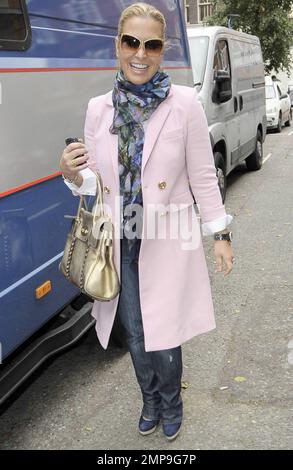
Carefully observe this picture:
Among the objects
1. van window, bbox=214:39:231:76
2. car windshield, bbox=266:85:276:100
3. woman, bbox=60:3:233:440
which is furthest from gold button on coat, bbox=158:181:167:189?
car windshield, bbox=266:85:276:100

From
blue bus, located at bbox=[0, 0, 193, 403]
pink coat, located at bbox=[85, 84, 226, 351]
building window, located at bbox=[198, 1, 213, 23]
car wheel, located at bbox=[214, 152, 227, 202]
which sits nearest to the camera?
pink coat, located at bbox=[85, 84, 226, 351]

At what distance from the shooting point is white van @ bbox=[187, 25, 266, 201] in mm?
6754

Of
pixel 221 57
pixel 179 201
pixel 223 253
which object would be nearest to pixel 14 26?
pixel 179 201

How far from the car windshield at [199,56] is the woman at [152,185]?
14.9 feet

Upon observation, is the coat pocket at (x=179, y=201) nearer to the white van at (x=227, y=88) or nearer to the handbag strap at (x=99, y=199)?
the handbag strap at (x=99, y=199)

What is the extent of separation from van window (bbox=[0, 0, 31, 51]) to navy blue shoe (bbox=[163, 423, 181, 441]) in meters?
1.95

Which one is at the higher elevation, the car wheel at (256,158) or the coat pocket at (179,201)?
the coat pocket at (179,201)

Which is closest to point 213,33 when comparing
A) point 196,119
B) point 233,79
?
point 233,79

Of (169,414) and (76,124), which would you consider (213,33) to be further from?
(169,414)

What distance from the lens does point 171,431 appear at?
109 inches

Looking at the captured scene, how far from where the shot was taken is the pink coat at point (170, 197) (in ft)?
7.51

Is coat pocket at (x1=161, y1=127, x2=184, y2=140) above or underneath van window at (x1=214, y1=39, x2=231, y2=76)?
above

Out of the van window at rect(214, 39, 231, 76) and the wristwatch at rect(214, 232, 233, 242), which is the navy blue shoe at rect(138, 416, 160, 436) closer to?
the wristwatch at rect(214, 232, 233, 242)

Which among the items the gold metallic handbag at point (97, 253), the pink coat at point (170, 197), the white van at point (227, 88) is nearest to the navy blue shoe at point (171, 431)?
the pink coat at point (170, 197)
